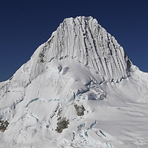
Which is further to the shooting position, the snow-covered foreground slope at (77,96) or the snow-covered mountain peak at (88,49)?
the snow-covered mountain peak at (88,49)

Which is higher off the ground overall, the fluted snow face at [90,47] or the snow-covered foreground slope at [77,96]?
the fluted snow face at [90,47]

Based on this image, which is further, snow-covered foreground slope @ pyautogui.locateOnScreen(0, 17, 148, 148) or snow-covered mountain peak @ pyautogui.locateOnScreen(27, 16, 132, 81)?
snow-covered mountain peak @ pyautogui.locateOnScreen(27, 16, 132, 81)

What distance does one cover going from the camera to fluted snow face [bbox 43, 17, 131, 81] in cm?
2447

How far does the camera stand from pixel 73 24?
25.9 m

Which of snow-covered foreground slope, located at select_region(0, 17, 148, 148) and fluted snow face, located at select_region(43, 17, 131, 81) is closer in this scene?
snow-covered foreground slope, located at select_region(0, 17, 148, 148)

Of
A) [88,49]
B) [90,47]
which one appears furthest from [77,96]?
[90,47]

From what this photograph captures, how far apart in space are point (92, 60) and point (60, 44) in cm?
452

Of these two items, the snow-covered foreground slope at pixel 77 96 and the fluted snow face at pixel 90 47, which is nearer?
the snow-covered foreground slope at pixel 77 96

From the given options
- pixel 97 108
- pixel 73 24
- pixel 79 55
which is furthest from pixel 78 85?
pixel 73 24

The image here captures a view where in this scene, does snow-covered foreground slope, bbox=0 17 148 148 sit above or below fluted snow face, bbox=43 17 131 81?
below

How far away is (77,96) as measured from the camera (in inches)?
779

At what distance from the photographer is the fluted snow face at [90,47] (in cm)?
2447

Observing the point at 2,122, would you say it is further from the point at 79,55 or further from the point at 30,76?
the point at 79,55

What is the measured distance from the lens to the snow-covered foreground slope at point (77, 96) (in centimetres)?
1570
